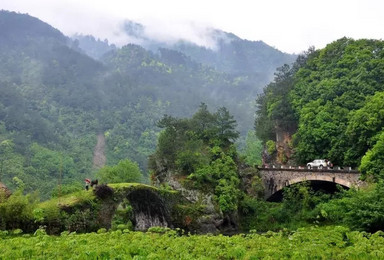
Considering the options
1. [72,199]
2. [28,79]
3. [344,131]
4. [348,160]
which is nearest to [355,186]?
[348,160]

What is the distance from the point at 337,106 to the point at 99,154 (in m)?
101

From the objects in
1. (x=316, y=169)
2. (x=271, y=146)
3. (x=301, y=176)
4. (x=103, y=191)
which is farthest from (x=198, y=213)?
(x=271, y=146)

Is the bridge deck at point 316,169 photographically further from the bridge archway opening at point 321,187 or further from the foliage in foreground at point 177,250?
the foliage in foreground at point 177,250

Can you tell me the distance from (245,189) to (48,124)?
102506 millimetres

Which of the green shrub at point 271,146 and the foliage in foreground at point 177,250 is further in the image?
the green shrub at point 271,146

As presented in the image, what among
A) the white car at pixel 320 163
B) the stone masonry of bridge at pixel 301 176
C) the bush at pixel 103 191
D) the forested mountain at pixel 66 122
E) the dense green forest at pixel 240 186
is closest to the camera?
the dense green forest at pixel 240 186

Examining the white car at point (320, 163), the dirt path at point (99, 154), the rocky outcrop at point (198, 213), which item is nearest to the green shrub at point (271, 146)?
the white car at point (320, 163)

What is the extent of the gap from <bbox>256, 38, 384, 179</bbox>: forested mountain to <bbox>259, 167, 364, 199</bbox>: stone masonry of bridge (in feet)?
9.18

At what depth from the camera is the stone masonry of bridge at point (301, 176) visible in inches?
2036

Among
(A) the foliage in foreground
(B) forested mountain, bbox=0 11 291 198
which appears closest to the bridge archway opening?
(A) the foliage in foreground

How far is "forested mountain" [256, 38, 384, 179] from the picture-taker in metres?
49.8

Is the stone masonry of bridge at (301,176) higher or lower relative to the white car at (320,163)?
lower

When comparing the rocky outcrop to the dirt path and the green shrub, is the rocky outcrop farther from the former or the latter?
the dirt path

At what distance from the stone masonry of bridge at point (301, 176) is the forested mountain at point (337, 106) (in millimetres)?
2799
